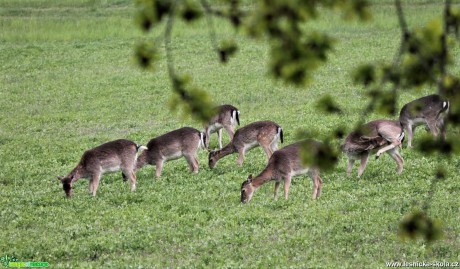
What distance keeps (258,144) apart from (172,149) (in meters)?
1.69

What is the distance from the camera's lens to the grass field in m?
11.4

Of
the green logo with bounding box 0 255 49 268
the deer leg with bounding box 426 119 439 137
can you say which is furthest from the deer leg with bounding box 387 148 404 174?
the green logo with bounding box 0 255 49 268

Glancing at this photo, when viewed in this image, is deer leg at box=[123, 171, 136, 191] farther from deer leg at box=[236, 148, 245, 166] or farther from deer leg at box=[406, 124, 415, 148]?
deer leg at box=[406, 124, 415, 148]

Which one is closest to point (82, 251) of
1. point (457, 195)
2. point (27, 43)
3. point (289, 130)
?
point (457, 195)

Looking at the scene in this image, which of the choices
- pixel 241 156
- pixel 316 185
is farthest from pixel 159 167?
pixel 316 185

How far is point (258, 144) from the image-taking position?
56.7ft

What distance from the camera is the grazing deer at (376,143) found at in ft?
50.4

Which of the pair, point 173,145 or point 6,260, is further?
point 173,145

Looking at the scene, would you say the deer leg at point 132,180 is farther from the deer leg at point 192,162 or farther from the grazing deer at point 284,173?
the grazing deer at point 284,173

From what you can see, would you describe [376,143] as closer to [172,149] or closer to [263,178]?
[263,178]

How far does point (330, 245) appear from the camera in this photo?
11445mm

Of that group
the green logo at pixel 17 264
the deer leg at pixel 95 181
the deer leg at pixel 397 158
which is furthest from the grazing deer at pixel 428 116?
the green logo at pixel 17 264

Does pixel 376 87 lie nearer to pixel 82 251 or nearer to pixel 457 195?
pixel 82 251

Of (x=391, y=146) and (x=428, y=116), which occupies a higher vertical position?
(x=428, y=116)
